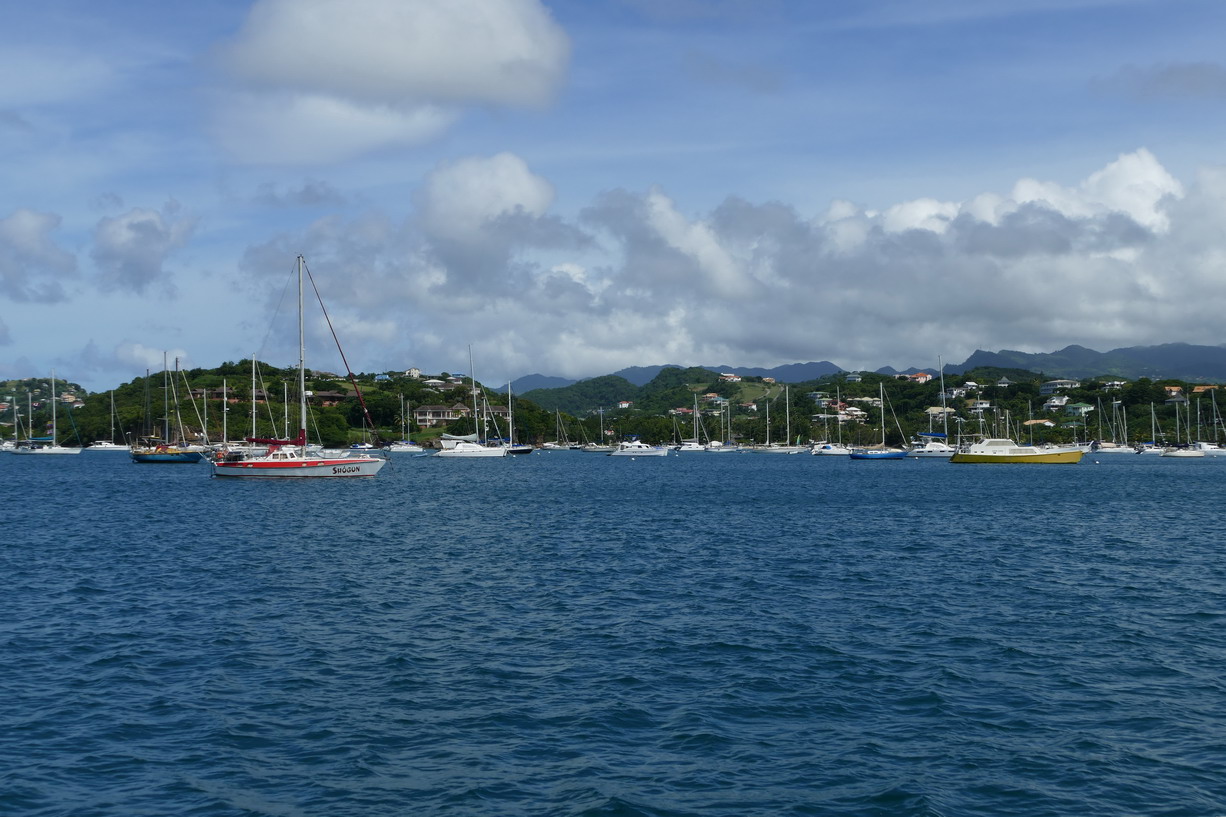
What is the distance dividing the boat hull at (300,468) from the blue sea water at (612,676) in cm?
3809

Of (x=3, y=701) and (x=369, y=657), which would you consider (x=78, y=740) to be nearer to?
(x=3, y=701)

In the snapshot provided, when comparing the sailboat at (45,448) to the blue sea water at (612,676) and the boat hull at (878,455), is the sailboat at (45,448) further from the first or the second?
the blue sea water at (612,676)

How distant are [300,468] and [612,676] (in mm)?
67295

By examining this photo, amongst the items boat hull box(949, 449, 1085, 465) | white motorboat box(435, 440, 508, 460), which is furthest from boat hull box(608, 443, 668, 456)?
boat hull box(949, 449, 1085, 465)

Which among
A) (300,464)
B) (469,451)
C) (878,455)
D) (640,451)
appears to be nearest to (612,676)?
(300,464)

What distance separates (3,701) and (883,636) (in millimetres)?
18377

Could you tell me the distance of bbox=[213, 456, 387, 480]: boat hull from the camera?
82375 mm

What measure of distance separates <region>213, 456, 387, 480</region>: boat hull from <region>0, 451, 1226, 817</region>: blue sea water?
38090 millimetres

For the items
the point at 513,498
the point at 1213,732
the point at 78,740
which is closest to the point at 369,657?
the point at 78,740

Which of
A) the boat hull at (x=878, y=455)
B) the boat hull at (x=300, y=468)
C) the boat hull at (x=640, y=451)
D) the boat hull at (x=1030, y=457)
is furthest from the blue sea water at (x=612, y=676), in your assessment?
the boat hull at (x=640, y=451)

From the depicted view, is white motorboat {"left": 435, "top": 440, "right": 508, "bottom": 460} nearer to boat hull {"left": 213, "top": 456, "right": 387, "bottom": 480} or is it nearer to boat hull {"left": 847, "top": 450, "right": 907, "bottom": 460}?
boat hull {"left": 847, "top": 450, "right": 907, "bottom": 460}

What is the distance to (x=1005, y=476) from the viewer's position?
108 m

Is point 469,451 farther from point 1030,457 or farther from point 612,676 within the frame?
point 612,676

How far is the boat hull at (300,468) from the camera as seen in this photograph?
3243 inches
